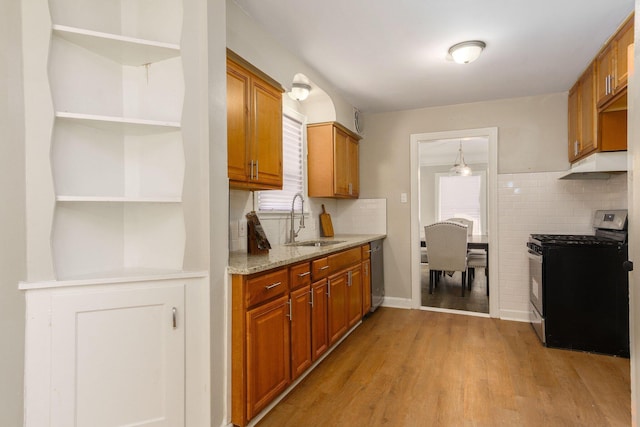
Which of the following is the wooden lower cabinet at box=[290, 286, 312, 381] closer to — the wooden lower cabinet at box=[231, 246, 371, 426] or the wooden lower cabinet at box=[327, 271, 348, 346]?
the wooden lower cabinet at box=[231, 246, 371, 426]

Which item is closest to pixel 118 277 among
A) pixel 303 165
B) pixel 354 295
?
pixel 354 295

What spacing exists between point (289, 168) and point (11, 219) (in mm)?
2260

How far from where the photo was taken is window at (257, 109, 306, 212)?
10.4ft

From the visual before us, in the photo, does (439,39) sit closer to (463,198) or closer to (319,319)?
(319,319)

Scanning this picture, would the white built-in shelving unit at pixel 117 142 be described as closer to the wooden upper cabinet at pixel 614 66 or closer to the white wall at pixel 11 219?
the white wall at pixel 11 219

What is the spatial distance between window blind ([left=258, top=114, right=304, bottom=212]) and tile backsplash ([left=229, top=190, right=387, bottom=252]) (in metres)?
0.11

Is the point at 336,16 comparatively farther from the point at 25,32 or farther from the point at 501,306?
the point at 501,306

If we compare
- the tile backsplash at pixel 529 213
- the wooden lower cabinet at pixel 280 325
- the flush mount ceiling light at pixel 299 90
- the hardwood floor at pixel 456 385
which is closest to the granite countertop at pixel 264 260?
the wooden lower cabinet at pixel 280 325

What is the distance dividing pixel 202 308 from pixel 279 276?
0.50 metres

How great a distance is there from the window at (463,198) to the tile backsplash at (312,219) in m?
4.20

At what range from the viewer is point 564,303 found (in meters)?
3.01

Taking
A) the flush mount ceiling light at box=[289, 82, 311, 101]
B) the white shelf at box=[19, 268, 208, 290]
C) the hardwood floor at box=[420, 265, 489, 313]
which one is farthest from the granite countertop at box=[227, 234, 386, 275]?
the hardwood floor at box=[420, 265, 489, 313]

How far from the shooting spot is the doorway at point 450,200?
3922 mm

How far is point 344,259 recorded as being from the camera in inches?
121
